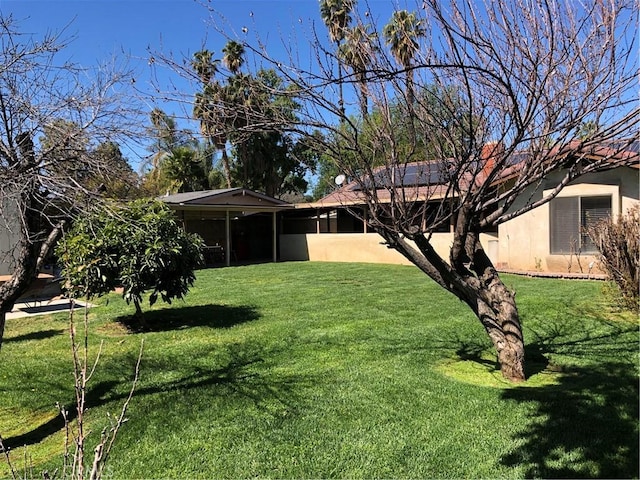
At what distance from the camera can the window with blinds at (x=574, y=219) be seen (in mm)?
12625

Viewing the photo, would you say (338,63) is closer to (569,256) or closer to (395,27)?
(395,27)

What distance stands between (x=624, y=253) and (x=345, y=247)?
1384 cm

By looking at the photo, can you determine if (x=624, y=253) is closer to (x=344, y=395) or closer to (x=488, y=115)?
(x=488, y=115)

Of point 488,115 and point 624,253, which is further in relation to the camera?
point 624,253

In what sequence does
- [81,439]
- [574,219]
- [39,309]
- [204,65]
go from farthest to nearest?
[574,219] < [39,309] < [204,65] < [81,439]

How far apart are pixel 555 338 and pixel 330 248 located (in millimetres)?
15123

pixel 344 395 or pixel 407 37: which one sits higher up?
pixel 407 37

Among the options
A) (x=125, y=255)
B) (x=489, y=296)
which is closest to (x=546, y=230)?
(x=489, y=296)


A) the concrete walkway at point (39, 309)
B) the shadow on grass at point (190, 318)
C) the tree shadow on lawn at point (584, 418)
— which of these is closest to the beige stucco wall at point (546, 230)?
the tree shadow on lawn at point (584, 418)

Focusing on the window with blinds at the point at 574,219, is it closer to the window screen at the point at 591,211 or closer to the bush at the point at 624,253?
the window screen at the point at 591,211

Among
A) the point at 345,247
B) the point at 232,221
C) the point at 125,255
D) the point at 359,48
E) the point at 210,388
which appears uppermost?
the point at 359,48

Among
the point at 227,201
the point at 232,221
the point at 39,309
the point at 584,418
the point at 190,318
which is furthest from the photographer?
the point at 232,221

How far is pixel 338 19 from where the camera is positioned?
4680 millimetres

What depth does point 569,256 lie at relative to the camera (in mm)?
13086
